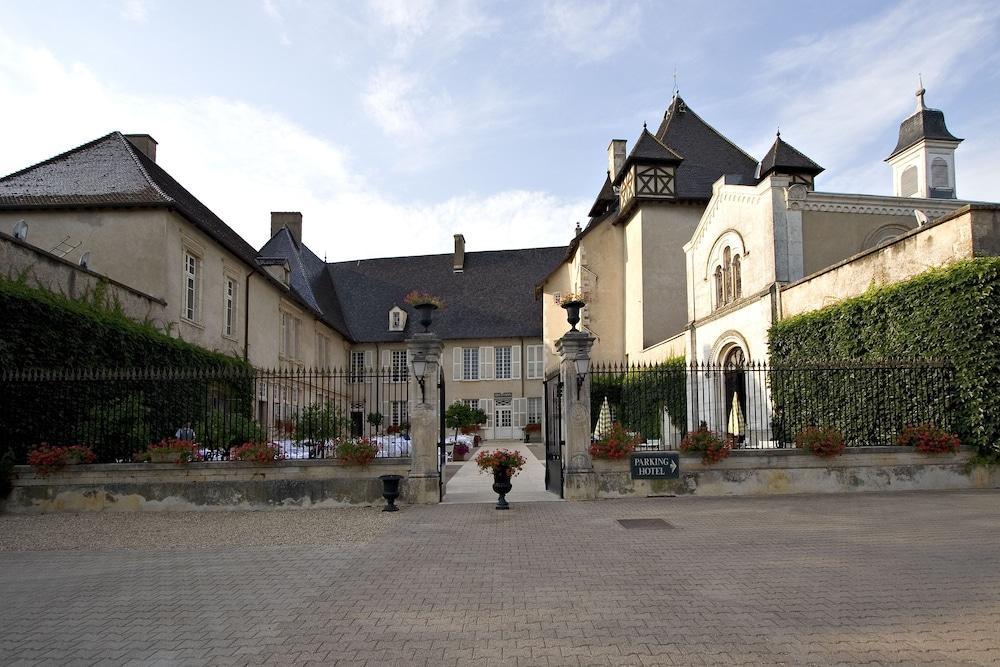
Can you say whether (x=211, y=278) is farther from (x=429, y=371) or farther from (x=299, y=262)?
(x=299, y=262)

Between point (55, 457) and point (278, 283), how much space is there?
1683cm

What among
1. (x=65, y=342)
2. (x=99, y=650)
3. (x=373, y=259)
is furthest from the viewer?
(x=373, y=259)

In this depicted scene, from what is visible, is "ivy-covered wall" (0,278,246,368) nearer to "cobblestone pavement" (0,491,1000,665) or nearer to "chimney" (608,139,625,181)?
"cobblestone pavement" (0,491,1000,665)

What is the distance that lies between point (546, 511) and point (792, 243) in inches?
497

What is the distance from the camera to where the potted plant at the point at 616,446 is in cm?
1288

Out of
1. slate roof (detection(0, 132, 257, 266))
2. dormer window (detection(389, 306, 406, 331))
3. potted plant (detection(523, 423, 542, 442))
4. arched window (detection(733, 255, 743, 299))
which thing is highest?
slate roof (detection(0, 132, 257, 266))

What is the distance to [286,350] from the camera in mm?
31109

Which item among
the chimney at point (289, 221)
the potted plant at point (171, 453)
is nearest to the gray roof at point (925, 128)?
the chimney at point (289, 221)

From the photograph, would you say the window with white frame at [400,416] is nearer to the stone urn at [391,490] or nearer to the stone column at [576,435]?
the stone urn at [391,490]

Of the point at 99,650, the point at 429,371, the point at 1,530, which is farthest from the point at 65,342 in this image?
the point at 99,650

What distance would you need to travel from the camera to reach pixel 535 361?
44375mm

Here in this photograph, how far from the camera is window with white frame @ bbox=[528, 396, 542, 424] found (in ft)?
142

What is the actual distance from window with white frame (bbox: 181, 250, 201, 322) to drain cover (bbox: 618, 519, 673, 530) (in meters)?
15.5

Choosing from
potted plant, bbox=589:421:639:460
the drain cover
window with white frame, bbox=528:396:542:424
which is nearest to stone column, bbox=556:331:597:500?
potted plant, bbox=589:421:639:460
